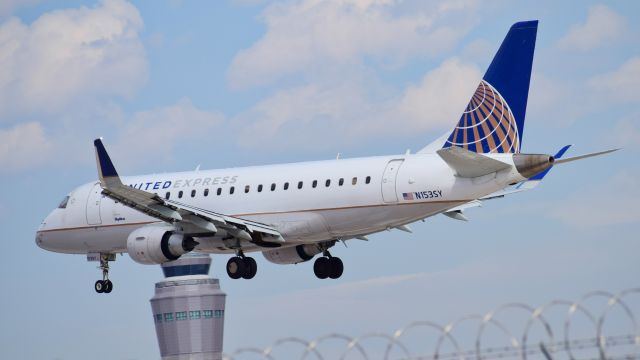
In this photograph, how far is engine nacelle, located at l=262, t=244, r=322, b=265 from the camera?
202 feet

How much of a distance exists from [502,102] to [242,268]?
41.4 ft

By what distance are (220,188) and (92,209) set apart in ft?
21.0

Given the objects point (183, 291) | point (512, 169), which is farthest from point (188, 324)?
point (512, 169)

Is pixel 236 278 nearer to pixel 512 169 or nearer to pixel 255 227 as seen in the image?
pixel 255 227

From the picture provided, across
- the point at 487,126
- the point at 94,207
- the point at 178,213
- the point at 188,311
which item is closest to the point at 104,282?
the point at 94,207

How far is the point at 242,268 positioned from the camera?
58.6 metres

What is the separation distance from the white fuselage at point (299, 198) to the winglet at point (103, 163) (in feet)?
19.9

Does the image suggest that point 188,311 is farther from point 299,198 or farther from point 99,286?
point 299,198

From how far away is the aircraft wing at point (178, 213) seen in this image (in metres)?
54.5

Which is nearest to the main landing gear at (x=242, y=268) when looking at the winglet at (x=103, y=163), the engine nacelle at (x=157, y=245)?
the engine nacelle at (x=157, y=245)

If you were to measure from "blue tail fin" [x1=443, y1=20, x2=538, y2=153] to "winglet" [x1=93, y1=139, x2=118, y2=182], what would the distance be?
13041 mm

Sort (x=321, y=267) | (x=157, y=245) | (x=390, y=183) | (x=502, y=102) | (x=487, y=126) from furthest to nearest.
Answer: (x=321, y=267) → (x=157, y=245) → (x=502, y=102) → (x=487, y=126) → (x=390, y=183)

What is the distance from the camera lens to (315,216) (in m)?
56.2

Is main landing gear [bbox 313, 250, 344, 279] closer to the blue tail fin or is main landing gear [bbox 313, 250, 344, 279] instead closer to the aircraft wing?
the aircraft wing
